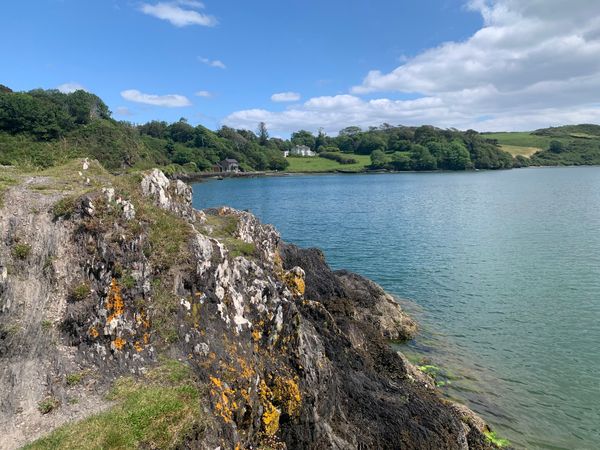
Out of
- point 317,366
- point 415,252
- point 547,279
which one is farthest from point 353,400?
point 415,252

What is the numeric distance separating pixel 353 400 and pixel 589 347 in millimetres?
20211

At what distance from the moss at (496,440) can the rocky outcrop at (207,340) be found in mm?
827

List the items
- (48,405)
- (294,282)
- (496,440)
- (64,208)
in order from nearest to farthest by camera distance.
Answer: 1. (48,405)
2. (64,208)
3. (496,440)
4. (294,282)

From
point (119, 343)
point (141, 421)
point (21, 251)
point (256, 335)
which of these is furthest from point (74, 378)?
point (256, 335)

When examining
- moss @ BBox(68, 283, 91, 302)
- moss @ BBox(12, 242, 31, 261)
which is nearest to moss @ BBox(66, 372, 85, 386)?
moss @ BBox(68, 283, 91, 302)

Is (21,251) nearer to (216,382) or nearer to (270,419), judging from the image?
(216,382)

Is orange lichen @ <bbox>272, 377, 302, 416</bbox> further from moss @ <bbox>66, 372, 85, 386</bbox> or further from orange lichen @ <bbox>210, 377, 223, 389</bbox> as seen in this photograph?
moss @ <bbox>66, 372, 85, 386</bbox>

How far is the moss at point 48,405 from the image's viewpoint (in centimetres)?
1195

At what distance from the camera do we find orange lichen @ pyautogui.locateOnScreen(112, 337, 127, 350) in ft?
46.2

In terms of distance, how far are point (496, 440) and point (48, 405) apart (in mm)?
18375

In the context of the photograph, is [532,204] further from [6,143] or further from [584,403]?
[6,143]

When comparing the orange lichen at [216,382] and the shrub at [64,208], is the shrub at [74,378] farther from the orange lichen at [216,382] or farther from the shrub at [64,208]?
the shrub at [64,208]

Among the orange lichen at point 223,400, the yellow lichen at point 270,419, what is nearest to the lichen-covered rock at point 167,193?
the orange lichen at point 223,400

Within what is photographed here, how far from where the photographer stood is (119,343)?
14.2m
